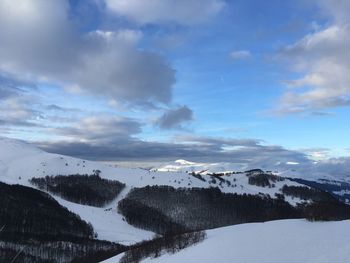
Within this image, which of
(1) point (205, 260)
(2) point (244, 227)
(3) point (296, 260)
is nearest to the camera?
(3) point (296, 260)

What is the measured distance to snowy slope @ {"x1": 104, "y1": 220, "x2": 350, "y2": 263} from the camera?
54.0m

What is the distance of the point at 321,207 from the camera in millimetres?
80875

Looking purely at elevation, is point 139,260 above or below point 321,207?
below

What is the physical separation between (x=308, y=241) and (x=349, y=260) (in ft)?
39.6

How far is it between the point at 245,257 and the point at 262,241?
23.3 ft

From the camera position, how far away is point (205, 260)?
205ft

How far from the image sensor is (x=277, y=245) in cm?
6116

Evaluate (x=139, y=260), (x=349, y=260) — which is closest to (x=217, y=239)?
(x=139, y=260)

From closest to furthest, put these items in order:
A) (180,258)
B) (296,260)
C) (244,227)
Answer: (296,260), (180,258), (244,227)

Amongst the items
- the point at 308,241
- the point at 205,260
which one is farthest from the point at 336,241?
the point at 205,260

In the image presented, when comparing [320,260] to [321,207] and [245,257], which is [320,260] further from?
[321,207]

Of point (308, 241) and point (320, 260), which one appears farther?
point (308, 241)

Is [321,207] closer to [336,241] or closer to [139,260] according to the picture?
[336,241]

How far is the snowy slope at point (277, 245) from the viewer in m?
54.0
